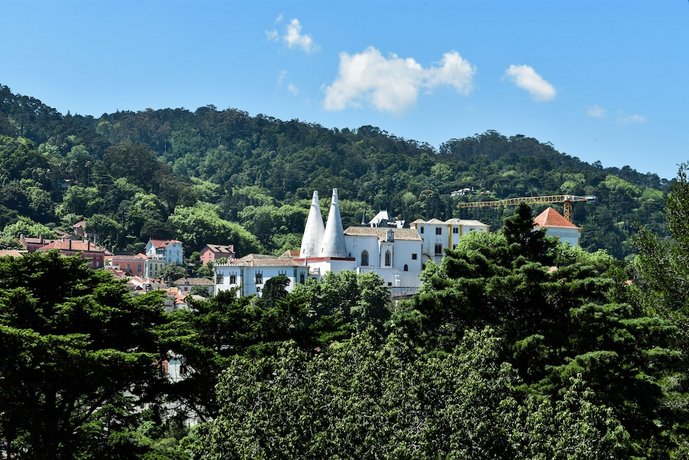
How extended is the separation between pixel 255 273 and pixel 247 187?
9829cm

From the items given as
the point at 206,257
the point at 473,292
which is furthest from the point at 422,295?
the point at 206,257

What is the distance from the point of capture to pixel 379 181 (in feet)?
564

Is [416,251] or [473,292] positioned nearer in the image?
[473,292]

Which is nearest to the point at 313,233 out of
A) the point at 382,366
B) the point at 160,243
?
the point at 160,243

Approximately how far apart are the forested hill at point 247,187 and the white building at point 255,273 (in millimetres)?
36854

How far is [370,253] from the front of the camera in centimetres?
7350

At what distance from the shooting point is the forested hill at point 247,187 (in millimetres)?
117562

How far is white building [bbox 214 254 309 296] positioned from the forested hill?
121ft

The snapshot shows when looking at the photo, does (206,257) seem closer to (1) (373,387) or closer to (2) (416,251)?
(2) (416,251)

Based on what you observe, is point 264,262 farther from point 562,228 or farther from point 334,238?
point 562,228

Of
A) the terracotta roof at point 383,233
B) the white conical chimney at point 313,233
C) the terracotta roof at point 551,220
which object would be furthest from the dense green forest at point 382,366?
the white conical chimney at point 313,233

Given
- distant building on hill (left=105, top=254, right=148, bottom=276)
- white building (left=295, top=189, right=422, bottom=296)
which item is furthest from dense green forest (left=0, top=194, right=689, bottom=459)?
distant building on hill (left=105, top=254, right=148, bottom=276)

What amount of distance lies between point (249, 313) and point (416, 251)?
46.3 meters

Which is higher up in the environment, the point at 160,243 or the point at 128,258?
the point at 160,243
